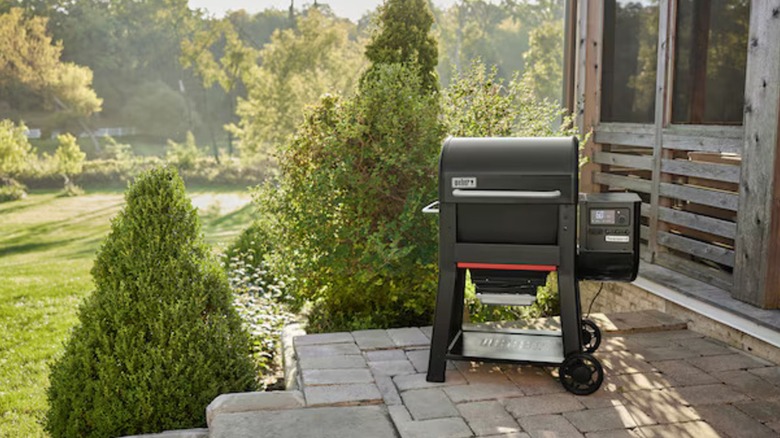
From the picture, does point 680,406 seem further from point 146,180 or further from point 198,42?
point 198,42

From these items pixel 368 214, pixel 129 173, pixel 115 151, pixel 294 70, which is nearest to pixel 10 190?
pixel 129 173

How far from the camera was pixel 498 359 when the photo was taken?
3131 millimetres

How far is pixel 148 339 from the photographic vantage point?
3260mm

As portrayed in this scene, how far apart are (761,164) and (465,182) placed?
184 centimetres

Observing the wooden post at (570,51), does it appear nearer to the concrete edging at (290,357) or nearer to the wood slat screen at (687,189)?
the wood slat screen at (687,189)

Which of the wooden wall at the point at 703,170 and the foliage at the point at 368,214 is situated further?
the foliage at the point at 368,214

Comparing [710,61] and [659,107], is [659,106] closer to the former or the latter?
[659,107]

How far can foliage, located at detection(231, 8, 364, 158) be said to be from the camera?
15539 millimetres

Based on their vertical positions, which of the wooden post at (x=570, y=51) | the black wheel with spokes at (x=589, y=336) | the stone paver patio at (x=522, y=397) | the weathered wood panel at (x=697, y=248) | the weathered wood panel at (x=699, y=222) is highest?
the wooden post at (x=570, y=51)

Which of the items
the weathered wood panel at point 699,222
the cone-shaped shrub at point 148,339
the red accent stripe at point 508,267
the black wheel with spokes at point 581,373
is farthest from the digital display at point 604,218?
the cone-shaped shrub at point 148,339

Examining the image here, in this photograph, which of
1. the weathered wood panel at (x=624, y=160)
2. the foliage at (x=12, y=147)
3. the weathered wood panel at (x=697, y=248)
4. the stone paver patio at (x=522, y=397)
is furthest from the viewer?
the foliage at (x=12, y=147)

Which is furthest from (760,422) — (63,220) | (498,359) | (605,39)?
(63,220)

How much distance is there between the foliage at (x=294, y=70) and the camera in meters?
15.5

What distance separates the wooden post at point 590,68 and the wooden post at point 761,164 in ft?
6.13
